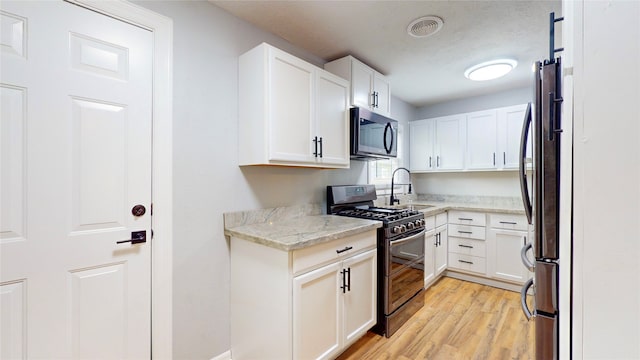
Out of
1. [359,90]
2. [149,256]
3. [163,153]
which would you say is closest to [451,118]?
[359,90]

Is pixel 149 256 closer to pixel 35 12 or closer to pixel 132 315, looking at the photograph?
pixel 132 315

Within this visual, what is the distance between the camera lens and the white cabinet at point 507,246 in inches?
118

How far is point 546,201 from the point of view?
964mm

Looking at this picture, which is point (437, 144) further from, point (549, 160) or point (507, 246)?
point (549, 160)

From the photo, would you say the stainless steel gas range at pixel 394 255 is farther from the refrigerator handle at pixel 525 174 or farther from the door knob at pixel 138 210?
the door knob at pixel 138 210

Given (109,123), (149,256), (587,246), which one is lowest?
(149,256)

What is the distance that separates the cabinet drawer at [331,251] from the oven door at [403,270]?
0.94 feet

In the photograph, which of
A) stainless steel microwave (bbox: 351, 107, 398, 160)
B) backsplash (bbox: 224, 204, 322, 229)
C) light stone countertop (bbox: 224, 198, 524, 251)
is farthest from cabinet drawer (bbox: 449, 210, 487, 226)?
backsplash (bbox: 224, 204, 322, 229)

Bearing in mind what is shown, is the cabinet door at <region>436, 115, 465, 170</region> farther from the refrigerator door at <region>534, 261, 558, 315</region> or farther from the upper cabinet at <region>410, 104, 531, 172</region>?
the refrigerator door at <region>534, 261, 558, 315</region>

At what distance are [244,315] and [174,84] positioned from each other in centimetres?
153

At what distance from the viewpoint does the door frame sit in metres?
1.54

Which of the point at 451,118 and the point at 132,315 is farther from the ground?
the point at 451,118

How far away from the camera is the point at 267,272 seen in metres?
1.59

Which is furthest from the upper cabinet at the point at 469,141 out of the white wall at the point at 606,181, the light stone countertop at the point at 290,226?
the white wall at the point at 606,181
